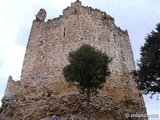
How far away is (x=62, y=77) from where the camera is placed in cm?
1591

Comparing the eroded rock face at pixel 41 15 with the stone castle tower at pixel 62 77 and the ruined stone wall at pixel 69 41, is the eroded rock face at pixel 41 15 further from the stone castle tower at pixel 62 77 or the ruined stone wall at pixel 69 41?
the ruined stone wall at pixel 69 41

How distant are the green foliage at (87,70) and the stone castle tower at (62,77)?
2.33 m

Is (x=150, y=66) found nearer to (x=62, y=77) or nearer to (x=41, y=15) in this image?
(x=62, y=77)

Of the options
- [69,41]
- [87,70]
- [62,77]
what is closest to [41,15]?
[69,41]

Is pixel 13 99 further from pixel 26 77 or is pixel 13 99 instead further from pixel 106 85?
pixel 106 85

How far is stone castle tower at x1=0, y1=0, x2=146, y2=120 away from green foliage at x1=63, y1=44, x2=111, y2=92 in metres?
2.33

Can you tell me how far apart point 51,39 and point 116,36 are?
4409 millimetres

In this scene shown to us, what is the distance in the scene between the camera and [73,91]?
15.1m

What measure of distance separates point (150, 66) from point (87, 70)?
9.30 ft

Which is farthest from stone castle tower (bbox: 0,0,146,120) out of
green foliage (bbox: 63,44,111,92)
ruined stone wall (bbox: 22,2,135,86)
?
green foliage (bbox: 63,44,111,92)

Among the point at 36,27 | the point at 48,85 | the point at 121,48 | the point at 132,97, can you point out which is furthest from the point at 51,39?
the point at 132,97

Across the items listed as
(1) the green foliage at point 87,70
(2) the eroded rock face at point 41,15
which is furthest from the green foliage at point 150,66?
(2) the eroded rock face at point 41,15

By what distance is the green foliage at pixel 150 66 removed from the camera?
1243cm

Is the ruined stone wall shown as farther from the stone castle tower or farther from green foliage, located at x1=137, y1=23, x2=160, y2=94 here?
green foliage, located at x1=137, y1=23, x2=160, y2=94
